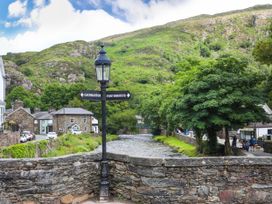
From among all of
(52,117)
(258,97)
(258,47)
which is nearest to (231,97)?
→ (258,97)

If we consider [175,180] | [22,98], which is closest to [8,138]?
[175,180]

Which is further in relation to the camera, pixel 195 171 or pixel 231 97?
pixel 231 97

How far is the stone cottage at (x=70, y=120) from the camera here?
96.8m

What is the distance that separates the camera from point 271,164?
34.7ft

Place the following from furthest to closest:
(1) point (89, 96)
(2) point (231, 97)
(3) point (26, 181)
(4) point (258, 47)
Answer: (2) point (231, 97) < (4) point (258, 47) < (1) point (89, 96) < (3) point (26, 181)

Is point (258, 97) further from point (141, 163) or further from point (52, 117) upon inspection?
point (52, 117)

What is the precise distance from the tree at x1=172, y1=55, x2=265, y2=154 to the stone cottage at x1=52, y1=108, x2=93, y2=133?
180 ft

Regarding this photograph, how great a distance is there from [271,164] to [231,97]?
3079cm

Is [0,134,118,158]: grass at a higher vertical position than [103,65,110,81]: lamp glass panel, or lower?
lower

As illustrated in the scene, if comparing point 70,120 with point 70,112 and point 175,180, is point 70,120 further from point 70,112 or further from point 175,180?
point 175,180

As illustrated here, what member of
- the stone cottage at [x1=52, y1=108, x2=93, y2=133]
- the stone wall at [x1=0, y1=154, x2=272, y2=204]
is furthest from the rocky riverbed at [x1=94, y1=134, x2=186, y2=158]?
the stone wall at [x1=0, y1=154, x2=272, y2=204]

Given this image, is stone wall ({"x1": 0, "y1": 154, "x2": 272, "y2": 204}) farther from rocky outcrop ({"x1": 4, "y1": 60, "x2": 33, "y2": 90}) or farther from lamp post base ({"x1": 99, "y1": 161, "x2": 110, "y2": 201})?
rocky outcrop ({"x1": 4, "y1": 60, "x2": 33, "y2": 90})

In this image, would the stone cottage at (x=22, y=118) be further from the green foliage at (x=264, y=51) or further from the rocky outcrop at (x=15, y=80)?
the green foliage at (x=264, y=51)

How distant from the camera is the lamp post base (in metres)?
11.4
